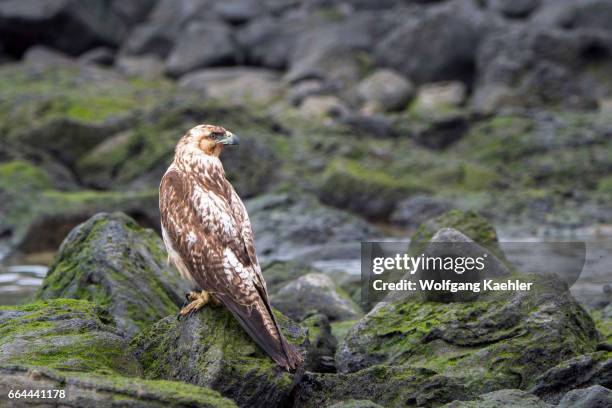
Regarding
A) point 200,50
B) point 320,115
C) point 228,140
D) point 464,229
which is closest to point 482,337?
point 228,140

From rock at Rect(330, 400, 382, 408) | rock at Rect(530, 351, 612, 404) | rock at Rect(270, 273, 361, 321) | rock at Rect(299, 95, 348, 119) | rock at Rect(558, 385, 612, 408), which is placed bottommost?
rock at Rect(330, 400, 382, 408)

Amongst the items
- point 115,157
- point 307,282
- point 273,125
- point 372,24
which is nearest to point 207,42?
point 372,24

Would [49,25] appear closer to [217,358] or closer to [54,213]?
[54,213]

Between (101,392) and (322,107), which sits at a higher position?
(322,107)

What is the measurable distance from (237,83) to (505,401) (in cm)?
2653

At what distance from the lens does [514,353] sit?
21.7 feet

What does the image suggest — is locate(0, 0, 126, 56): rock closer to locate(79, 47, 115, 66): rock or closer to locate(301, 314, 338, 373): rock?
locate(79, 47, 115, 66): rock

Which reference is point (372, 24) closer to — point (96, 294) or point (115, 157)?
point (115, 157)

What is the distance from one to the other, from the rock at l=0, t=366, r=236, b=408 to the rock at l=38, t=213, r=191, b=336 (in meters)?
2.29

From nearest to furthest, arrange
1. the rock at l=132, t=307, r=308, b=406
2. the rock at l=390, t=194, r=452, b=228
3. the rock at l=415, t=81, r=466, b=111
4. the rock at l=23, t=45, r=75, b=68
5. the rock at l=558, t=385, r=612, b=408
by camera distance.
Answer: the rock at l=558, t=385, r=612, b=408 → the rock at l=132, t=307, r=308, b=406 → the rock at l=390, t=194, r=452, b=228 → the rock at l=415, t=81, r=466, b=111 → the rock at l=23, t=45, r=75, b=68

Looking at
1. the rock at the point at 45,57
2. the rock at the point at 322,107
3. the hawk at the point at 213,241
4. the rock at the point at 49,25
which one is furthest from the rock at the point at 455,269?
the rock at the point at 49,25

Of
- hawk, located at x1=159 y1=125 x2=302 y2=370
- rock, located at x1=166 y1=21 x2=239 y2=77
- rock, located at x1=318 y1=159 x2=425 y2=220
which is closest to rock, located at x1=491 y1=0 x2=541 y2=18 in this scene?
rock, located at x1=166 y1=21 x2=239 y2=77

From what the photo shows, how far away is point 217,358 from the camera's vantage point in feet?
19.5

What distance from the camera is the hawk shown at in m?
6.09
